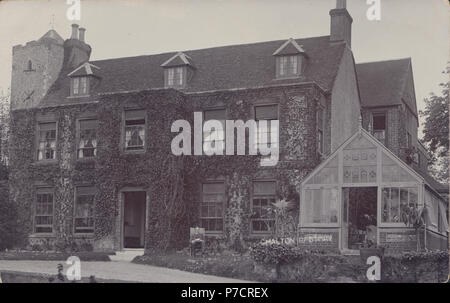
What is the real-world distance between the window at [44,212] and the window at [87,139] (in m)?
1.92

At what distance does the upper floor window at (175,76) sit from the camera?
22.9 metres

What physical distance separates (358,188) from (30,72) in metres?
13.2

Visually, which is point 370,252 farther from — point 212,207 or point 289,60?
point 289,60

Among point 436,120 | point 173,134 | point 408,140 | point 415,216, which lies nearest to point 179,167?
point 173,134

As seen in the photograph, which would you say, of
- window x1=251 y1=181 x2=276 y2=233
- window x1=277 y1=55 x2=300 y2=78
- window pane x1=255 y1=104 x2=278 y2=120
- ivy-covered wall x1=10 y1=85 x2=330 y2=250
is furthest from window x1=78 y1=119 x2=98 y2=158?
window x1=277 y1=55 x2=300 y2=78

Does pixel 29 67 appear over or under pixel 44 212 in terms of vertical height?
over

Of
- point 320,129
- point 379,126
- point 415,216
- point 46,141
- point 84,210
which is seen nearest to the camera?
point 415,216

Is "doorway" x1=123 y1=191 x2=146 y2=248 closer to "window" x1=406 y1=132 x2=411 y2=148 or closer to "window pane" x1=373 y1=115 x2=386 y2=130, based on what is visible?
"window pane" x1=373 y1=115 x2=386 y2=130

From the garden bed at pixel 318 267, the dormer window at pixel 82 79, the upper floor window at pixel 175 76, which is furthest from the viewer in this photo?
the dormer window at pixel 82 79

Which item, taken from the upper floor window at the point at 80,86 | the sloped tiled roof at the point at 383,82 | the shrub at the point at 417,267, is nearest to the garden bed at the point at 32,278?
the shrub at the point at 417,267

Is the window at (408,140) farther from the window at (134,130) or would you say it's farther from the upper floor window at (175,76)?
the window at (134,130)

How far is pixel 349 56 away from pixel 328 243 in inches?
314

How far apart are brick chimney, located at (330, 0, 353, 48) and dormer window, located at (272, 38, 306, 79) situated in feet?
5.71

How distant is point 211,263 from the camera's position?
16.9 m
